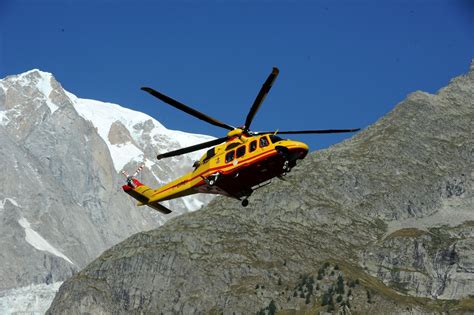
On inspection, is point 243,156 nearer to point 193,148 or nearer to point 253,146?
point 253,146

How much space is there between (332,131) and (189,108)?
601 inches

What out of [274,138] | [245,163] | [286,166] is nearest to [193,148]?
[245,163]

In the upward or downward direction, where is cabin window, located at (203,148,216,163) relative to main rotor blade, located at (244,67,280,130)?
downward

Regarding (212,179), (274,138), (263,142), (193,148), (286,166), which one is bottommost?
(212,179)

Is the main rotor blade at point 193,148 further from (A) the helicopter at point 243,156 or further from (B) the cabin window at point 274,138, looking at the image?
(B) the cabin window at point 274,138

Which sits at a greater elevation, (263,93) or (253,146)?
(263,93)

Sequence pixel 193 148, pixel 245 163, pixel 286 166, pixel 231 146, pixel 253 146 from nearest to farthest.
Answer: pixel 286 166
pixel 245 163
pixel 253 146
pixel 193 148
pixel 231 146

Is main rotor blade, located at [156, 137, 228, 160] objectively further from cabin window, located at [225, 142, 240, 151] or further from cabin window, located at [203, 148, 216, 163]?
cabin window, located at [225, 142, 240, 151]

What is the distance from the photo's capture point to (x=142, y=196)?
377ft

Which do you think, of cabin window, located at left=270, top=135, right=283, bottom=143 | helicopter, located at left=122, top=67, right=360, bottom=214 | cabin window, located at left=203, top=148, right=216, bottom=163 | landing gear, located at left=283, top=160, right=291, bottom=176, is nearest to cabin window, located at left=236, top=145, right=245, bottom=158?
helicopter, located at left=122, top=67, right=360, bottom=214

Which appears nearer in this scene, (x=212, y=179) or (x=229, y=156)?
(x=229, y=156)

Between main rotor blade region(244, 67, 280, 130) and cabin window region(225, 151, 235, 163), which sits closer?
main rotor blade region(244, 67, 280, 130)

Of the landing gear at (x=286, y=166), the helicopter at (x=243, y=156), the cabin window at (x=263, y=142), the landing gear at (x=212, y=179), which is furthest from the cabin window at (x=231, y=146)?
the landing gear at (x=286, y=166)

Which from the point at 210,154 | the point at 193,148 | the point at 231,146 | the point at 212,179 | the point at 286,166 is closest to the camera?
the point at 286,166
